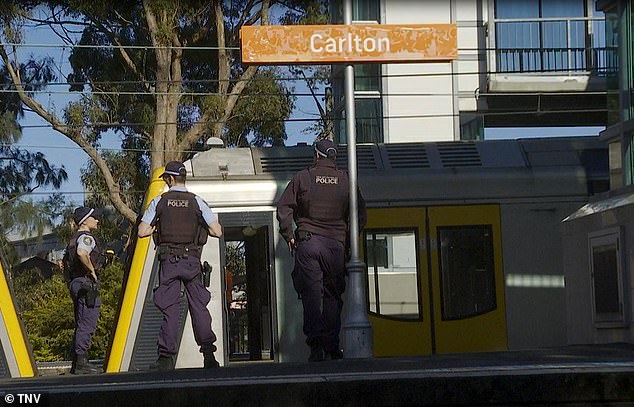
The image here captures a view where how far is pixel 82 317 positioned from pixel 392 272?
411 cm

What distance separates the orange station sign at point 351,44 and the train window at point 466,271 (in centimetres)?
247

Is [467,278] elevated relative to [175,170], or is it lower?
lower

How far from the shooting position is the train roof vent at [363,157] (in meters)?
15.6

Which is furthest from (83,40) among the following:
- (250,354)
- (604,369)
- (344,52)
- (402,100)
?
(604,369)

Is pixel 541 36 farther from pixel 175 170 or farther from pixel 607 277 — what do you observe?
pixel 175 170

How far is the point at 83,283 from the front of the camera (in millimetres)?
12508

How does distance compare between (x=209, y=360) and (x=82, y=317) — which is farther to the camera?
(x=82, y=317)

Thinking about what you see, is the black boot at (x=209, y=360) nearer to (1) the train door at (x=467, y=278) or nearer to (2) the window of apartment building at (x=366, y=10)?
(1) the train door at (x=467, y=278)

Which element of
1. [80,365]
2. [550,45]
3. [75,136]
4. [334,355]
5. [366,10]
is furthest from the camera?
[75,136]

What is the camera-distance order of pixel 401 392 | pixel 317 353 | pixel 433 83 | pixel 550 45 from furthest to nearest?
pixel 433 83 < pixel 550 45 < pixel 317 353 < pixel 401 392

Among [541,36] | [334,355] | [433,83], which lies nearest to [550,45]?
[541,36]

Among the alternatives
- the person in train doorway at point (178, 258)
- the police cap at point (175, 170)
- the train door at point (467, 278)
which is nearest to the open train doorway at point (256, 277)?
the train door at point (467, 278)

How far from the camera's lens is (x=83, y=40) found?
35.8 m

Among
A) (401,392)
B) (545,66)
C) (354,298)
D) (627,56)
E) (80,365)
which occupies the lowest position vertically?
(80,365)
